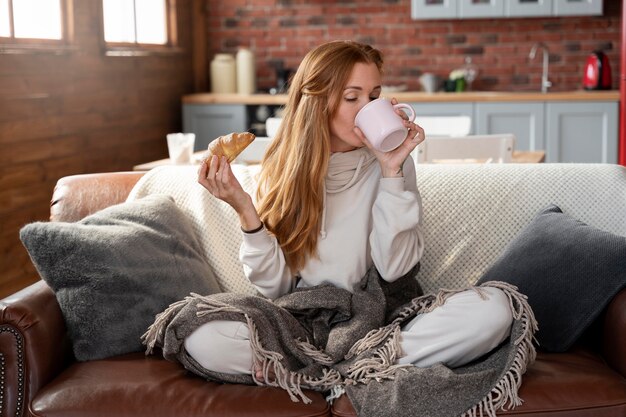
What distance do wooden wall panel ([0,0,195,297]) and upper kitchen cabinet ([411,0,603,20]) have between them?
170cm

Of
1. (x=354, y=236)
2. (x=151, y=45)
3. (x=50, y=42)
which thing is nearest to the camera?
(x=354, y=236)

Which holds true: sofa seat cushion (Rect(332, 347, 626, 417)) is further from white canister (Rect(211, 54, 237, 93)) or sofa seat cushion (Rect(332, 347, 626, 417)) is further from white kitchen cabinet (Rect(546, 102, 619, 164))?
white canister (Rect(211, 54, 237, 93))

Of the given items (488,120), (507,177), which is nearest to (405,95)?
(488,120)

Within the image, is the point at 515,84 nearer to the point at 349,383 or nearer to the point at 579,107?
the point at 579,107

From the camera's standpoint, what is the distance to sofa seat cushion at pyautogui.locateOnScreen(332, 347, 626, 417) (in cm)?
186

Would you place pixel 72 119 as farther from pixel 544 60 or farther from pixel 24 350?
pixel 544 60

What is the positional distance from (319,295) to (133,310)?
44 centimetres

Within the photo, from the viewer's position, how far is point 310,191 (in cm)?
223

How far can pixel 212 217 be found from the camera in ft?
8.36

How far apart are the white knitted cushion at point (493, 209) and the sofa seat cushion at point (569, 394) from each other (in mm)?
538

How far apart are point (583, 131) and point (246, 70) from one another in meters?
2.26

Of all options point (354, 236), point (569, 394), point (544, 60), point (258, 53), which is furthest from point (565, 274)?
point (258, 53)

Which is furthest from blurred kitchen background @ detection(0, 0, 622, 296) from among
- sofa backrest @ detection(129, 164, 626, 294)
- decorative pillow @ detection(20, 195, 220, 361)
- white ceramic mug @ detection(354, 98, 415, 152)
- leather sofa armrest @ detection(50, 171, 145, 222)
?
white ceramic mug @ detection(354, 98, 415, 152)

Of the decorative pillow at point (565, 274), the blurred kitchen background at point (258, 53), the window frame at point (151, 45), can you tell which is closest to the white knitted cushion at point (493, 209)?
the decorative pillow at point (565, 274)
